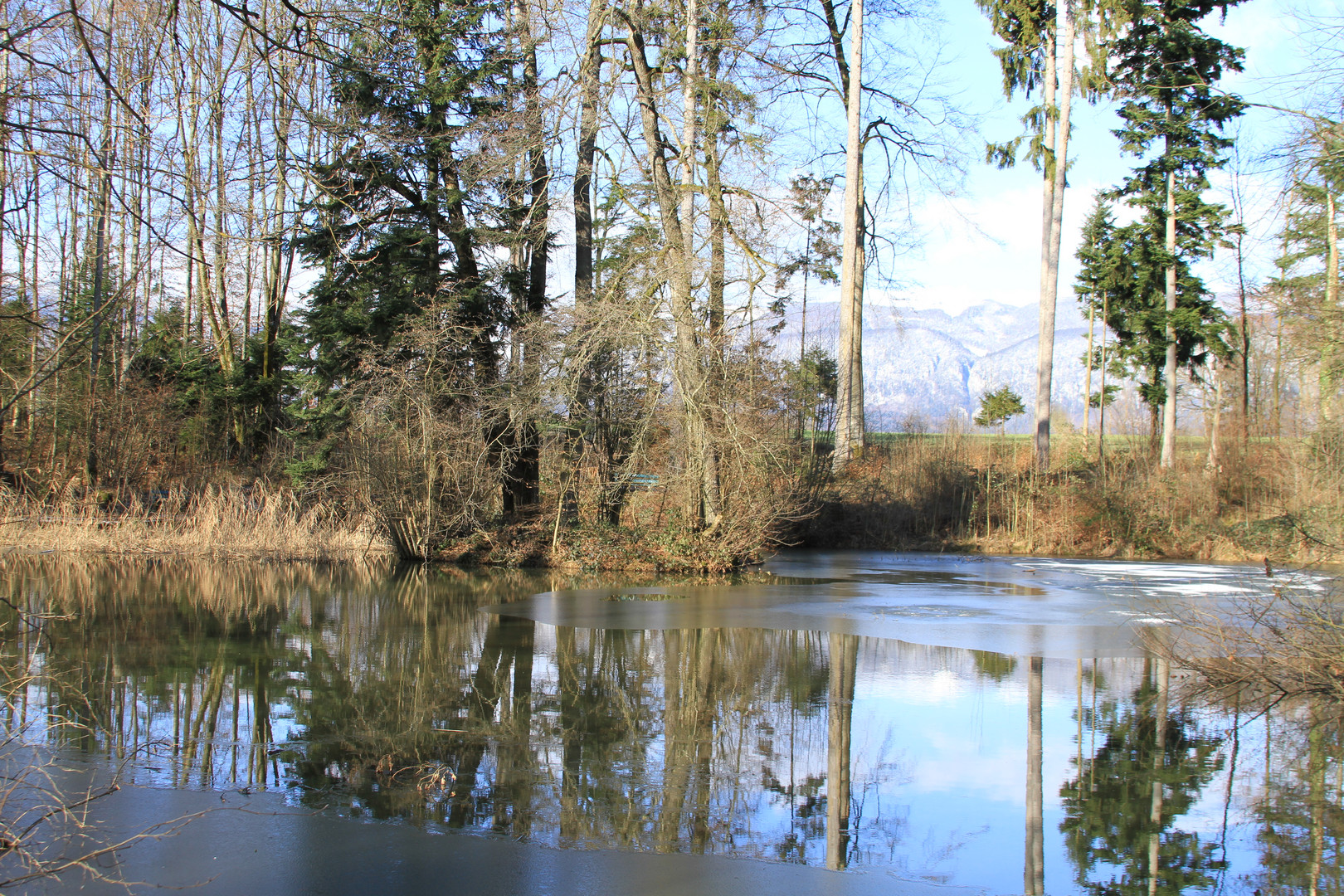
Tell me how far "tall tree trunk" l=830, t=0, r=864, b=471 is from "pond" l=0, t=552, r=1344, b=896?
14.5 metres

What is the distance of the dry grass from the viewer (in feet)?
65.3

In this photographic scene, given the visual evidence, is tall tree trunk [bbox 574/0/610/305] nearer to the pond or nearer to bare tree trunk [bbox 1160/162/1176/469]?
the pond

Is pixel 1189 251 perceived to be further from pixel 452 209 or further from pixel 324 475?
pixel 324 475

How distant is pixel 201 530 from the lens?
2066 cm

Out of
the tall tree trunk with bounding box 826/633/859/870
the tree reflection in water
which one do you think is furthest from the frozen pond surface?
the tree reflection in water

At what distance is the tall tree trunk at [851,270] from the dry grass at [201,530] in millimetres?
13074

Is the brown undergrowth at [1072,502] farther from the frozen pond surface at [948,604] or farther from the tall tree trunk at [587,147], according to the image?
the tall tree trunk at [587,147]

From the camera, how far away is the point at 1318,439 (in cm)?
1677

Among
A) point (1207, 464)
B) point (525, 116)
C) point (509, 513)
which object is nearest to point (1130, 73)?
point (1207, 464)

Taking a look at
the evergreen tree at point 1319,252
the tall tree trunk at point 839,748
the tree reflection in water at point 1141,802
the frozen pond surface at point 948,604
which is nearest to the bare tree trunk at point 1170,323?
the frozen pond surface at point 948,604

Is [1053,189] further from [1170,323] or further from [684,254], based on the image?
[684,254]

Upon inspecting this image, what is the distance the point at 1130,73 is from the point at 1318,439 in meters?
17.2

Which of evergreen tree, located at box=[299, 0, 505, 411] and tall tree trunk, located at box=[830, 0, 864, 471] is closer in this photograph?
evergreen tree, located at box=[299, 0, 505, 411]

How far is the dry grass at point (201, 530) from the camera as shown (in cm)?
1991
